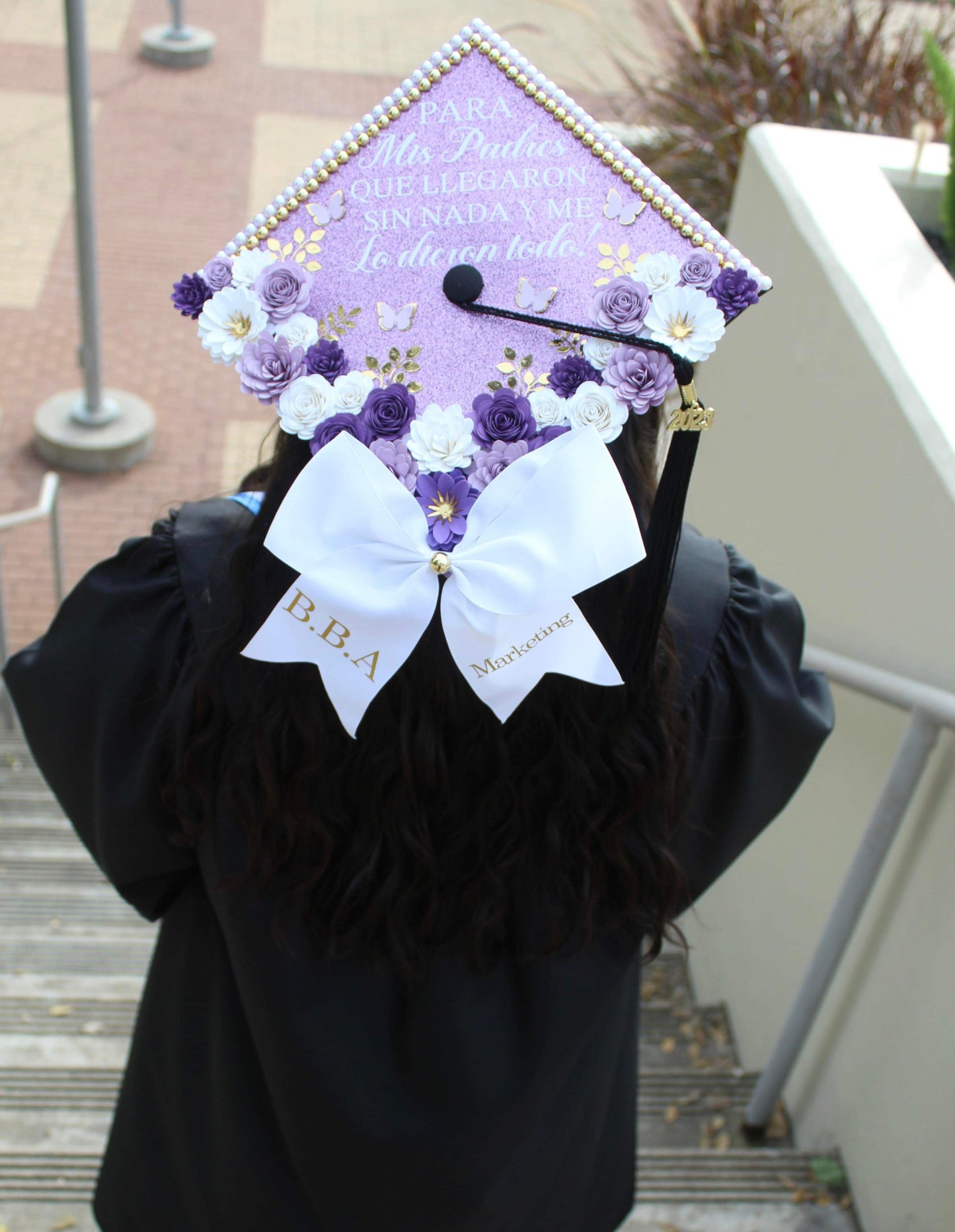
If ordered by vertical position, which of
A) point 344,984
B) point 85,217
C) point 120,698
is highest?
point 120,698

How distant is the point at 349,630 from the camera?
1.06m

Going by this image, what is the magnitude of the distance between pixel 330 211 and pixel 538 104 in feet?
0.78

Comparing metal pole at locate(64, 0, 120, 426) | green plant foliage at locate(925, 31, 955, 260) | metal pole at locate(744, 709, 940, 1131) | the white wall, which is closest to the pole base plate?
metal pole at locate(64, 0, 120, 426)

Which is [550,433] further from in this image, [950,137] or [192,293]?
[950,137]

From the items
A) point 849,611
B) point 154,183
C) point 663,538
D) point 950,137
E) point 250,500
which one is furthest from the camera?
point 154,183

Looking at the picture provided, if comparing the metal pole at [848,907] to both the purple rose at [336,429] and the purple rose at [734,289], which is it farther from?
the purple rose at [336,429]

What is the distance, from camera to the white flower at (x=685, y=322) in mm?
1100

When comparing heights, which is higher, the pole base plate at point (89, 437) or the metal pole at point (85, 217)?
the metal pole at point (85, 217)

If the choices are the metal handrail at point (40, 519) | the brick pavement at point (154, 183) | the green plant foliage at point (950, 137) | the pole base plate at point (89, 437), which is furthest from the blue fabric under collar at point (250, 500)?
the pole base plate at point (89, 437)

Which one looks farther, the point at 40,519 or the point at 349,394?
the point at 40,519

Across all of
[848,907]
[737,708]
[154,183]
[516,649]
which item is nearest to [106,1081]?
[848,907]

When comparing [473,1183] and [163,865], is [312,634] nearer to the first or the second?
[163,865]

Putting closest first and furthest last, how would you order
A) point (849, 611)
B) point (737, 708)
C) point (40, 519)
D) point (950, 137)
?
point (737, 708), point (849, 611), point (950, 137), point (40, 519)

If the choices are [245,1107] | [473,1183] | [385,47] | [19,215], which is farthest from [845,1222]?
[385,47]
